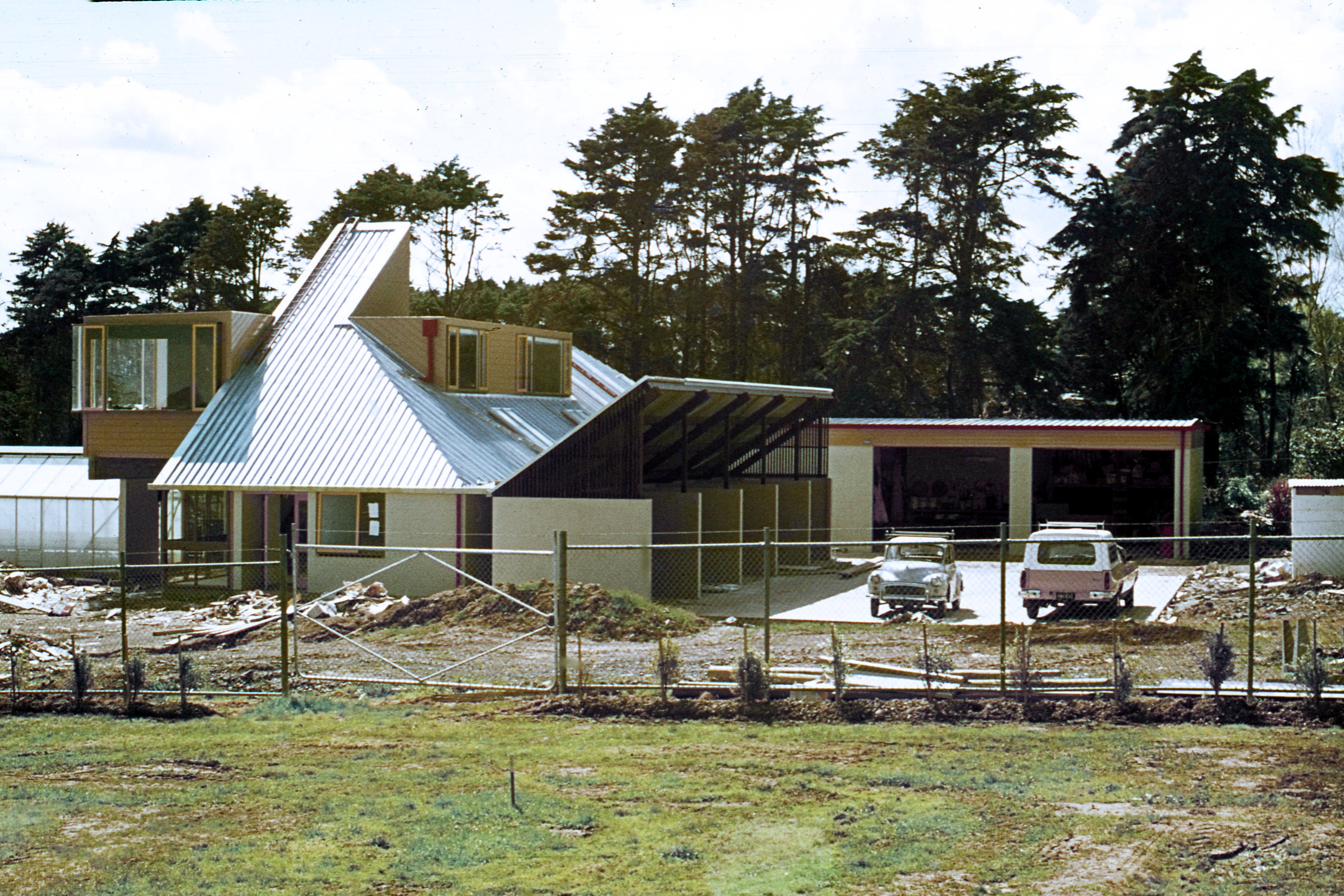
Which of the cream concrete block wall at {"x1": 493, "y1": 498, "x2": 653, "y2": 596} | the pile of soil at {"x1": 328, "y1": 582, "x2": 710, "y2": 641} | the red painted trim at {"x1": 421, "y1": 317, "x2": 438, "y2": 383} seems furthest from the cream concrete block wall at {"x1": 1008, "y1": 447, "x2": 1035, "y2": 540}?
the pile of soil at {"x1": 328, "y1": 582, "x2": 710, "y2": 641}

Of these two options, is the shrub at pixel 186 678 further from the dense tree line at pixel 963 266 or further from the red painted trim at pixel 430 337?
the dense tree line at pixel 963 266

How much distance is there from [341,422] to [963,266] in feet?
110

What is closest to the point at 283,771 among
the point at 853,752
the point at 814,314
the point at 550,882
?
the point at 550,882

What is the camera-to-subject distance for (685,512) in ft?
96.3

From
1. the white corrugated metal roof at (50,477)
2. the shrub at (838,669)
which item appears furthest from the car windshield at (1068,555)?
the white corrugated metal roof at (50,477)

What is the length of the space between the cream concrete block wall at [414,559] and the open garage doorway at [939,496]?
20.1 m

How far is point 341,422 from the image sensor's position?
29812 millimetres

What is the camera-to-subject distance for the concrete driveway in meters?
24.3

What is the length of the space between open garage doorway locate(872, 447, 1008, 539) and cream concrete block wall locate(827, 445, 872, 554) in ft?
10.1

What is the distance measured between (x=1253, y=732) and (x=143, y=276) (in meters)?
71.2

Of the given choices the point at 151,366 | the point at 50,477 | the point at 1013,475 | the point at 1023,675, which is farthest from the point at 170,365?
the point at 1023,675

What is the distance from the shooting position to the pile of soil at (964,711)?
13.5 m

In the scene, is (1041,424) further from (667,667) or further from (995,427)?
(667,667)

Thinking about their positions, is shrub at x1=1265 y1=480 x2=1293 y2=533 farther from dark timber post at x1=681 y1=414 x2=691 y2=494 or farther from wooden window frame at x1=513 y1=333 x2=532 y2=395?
wooden window frame at x1=513 y1=333 x2=532 y2=395
